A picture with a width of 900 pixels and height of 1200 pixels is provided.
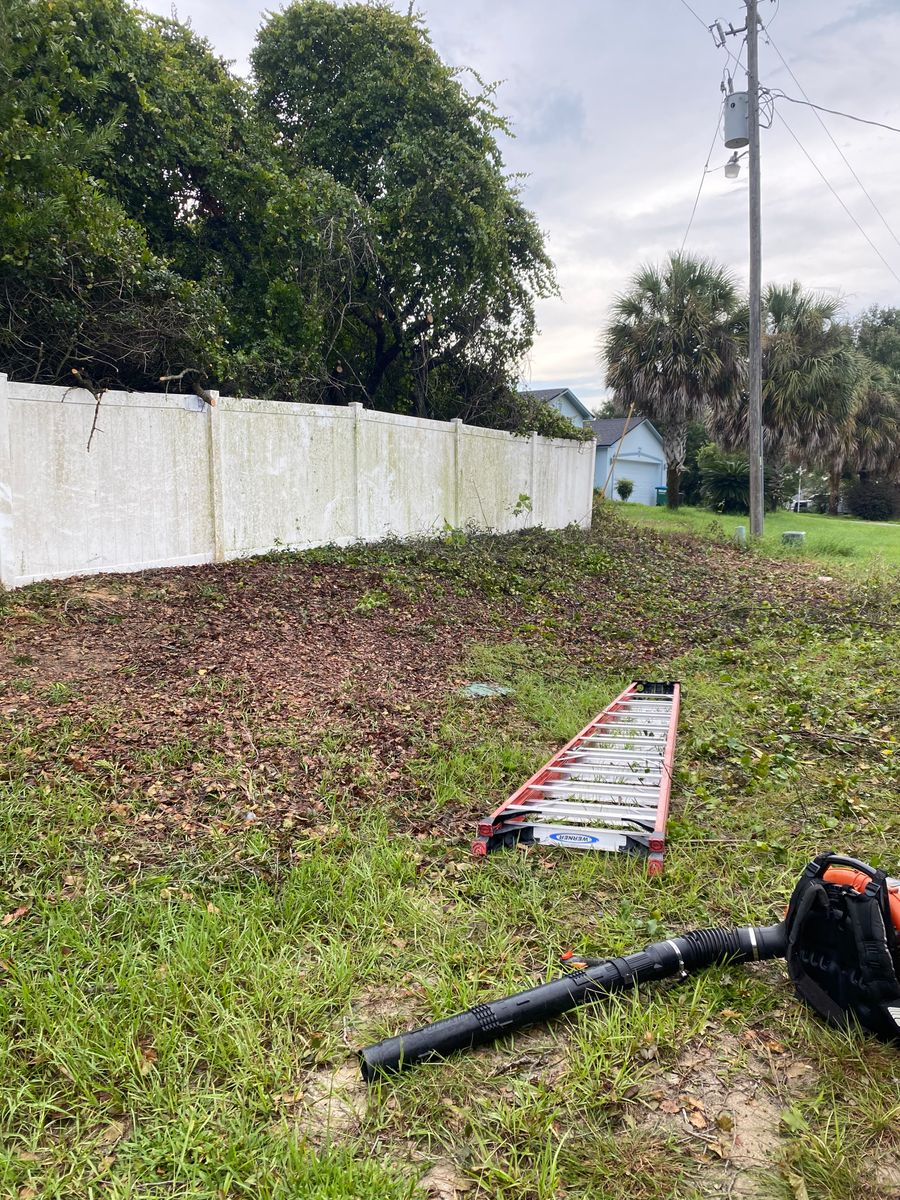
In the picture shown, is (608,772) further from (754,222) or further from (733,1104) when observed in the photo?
(754,222)

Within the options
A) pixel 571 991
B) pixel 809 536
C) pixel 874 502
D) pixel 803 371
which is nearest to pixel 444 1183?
pixel 571 991

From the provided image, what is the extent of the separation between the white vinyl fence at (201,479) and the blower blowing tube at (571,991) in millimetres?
5271

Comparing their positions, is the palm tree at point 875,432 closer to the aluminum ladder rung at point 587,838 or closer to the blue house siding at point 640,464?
the blue house siding at point 640,464

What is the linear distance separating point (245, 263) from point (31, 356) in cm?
448

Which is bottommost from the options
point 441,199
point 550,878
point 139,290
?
point 550,878

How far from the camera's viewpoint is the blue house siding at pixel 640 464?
33156 mm

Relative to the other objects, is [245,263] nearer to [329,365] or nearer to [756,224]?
[329,365]

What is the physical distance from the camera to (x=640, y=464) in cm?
3547

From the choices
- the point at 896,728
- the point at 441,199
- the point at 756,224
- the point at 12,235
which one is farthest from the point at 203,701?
the point at 756,224

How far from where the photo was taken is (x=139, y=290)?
290 inches

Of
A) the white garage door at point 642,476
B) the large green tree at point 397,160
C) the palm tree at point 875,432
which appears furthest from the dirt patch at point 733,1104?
the white garage door at point 642,476

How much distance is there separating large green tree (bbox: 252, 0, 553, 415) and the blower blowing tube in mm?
10600

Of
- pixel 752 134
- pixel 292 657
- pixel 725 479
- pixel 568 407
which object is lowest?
pixel 292 657

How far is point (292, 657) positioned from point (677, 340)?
1730cm
